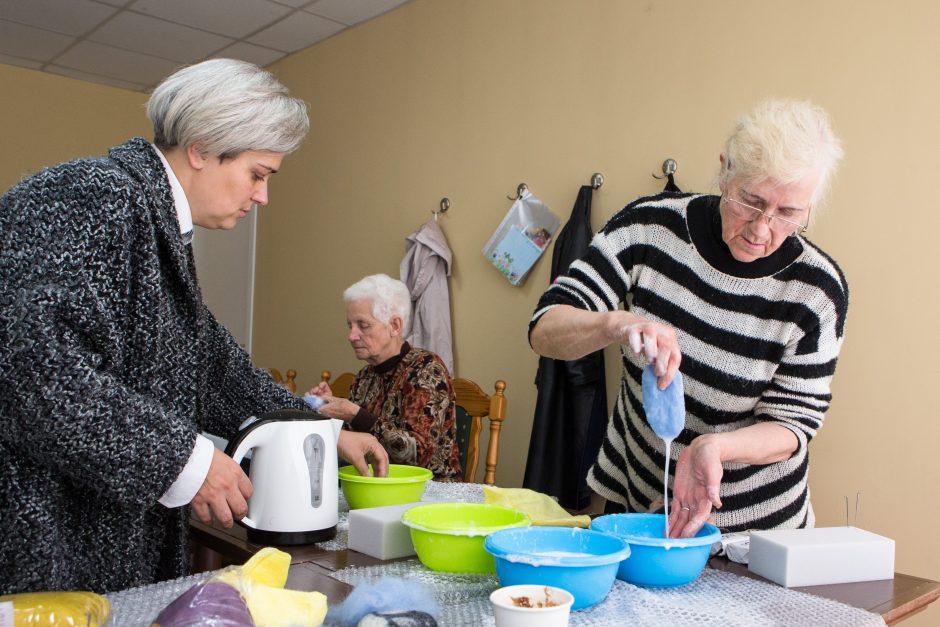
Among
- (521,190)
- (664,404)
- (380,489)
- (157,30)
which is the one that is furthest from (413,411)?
(157,30)

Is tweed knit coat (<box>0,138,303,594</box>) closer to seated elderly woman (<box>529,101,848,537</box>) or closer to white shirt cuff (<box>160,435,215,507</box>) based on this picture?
white shirt cuff (<box>160,435,215,507</box>)

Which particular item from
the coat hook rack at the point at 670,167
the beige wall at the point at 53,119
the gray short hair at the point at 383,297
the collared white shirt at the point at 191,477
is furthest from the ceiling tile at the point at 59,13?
the collared white shirt at the point at 191,477

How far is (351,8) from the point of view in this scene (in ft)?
12.2

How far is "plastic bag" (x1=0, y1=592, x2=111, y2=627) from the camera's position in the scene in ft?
2.48

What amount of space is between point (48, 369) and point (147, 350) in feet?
0.55

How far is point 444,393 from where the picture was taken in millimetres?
2451

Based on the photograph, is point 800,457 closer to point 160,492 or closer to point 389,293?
point 160,492

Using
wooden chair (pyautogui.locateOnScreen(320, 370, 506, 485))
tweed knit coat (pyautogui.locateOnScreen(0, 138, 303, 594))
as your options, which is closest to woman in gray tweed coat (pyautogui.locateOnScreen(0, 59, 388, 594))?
tweed knit coat (pyautogui.locateOnScreen(0, 138, 303, 594))

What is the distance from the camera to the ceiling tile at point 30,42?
163 inches

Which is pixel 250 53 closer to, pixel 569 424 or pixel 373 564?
pixel 569 424

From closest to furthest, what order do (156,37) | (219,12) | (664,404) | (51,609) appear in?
(51,609) → (664,404) → (219,12) → (156,37)

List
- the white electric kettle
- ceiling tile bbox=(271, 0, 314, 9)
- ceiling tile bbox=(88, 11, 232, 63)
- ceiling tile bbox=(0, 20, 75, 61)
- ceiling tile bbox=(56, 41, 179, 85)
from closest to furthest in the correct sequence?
the white electric kettle → ceiling tile bbox=(271, 0, 314, 9) → ceiling tile bbox=(88, 11, 232, 63) → ceiling tile bbox=(0, 20, 75, 61) → ceiling tile bbox=(56, 41, 179, 85)

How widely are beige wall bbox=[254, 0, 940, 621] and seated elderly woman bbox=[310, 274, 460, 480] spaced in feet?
1.92

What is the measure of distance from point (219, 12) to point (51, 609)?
3540mm
